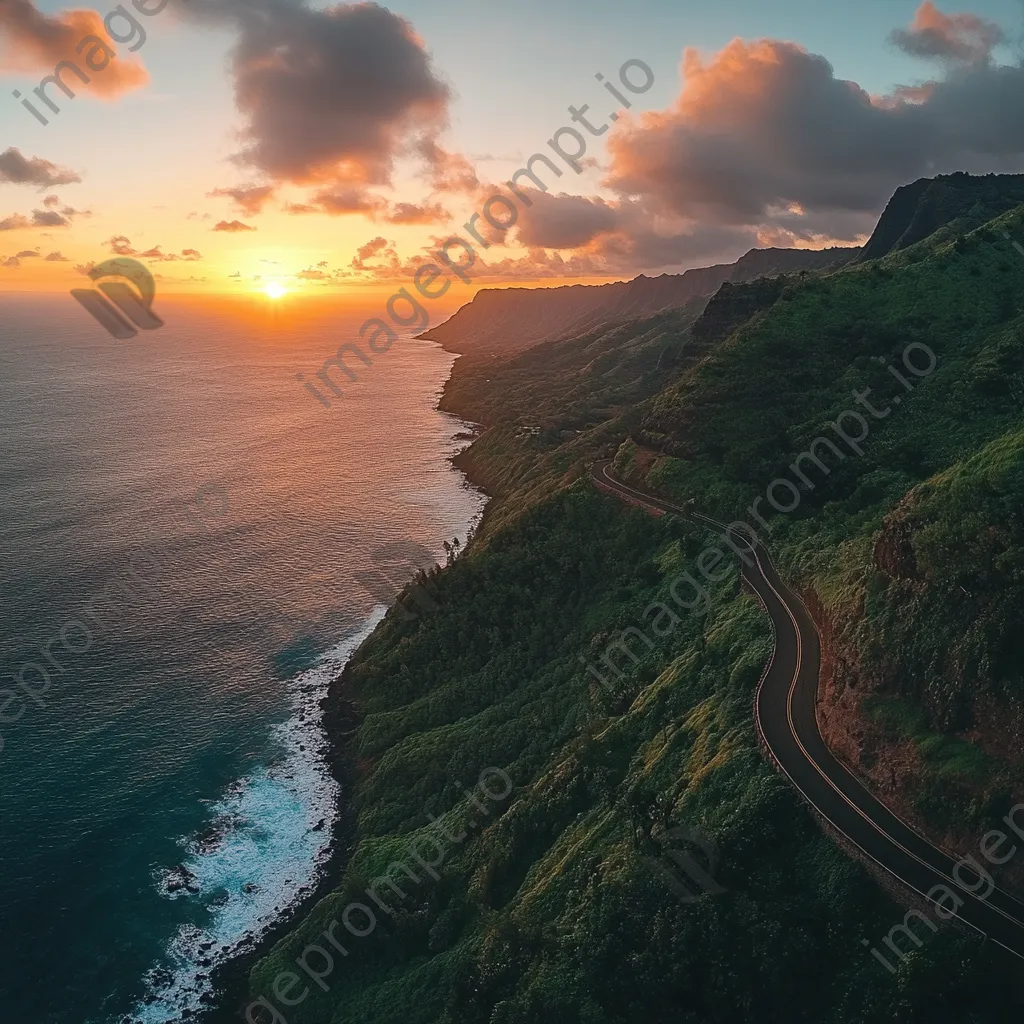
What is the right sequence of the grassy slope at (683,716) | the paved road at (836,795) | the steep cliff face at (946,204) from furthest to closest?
1. the steep cliff face at (946,204)
2. the grassy slope at (683,716)
3. the paved road at (836,795)

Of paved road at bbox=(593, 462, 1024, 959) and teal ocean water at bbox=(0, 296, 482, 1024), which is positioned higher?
paved road at bbox=(593, 462, 1024, 959)

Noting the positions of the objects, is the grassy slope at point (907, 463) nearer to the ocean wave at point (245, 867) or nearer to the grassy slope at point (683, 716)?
the grassy slope at point (683, 716)

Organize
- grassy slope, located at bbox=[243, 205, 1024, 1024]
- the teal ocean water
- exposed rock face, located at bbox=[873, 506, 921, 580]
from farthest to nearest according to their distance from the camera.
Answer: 1. the teal ocean water
2. exposed rock face, located at bbox=[873, 506, 921, 580]
3. grassy slope, located at bbox=[243, 205, 1024, 1024]

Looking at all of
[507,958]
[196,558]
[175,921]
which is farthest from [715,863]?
[196,558]

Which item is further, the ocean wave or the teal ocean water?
the teal ocean water

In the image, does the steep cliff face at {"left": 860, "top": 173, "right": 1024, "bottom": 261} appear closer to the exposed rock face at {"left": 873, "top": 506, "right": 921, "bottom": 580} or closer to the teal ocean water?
the teal ocean water

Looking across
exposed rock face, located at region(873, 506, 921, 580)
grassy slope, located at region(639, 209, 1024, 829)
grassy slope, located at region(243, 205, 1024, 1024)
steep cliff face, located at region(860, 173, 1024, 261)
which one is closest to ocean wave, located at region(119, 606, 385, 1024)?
grassy slope, located at region(243, 205, 1024, 1024)

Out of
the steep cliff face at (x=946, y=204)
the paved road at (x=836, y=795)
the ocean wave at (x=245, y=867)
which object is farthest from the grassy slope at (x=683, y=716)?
the steep cliff face at (x=946, y=204)
